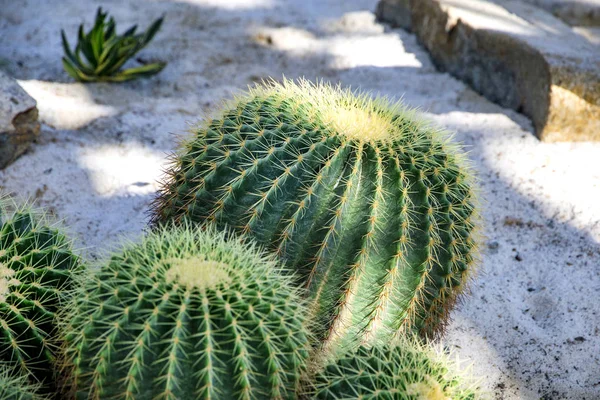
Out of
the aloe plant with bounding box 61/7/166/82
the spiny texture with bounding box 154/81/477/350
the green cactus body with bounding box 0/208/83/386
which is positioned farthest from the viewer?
the aloe plant with bounding box 61/7/166/82

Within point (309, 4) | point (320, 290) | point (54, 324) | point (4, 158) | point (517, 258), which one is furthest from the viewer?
point (309, 4)

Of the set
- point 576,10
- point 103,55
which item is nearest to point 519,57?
point 576,10

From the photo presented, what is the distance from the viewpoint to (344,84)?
487 centimetres

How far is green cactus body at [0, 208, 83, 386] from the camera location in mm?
1987

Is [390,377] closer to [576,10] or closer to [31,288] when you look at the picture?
[31,288]

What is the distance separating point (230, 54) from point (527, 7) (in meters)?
2.57

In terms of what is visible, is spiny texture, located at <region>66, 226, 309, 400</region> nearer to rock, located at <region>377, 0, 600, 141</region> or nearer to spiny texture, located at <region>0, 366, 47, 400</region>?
spiny texture, located at <region>0, 366, 47, 400</region>

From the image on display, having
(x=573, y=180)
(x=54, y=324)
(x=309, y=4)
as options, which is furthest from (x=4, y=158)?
(x=309, y=4)

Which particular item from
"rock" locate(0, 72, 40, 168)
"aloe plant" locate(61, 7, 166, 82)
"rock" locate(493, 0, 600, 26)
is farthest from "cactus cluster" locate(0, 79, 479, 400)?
"rock" locate(493, 0, 600, 26)

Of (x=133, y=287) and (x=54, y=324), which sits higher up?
(x=133, y=287)

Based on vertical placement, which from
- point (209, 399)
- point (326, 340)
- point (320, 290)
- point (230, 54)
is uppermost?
point (209, 399)

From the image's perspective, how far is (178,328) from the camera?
167 centimetres

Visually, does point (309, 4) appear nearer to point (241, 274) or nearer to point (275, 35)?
point (275, 35)

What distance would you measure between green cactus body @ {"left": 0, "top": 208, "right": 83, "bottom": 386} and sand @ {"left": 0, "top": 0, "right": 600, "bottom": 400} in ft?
0.45
